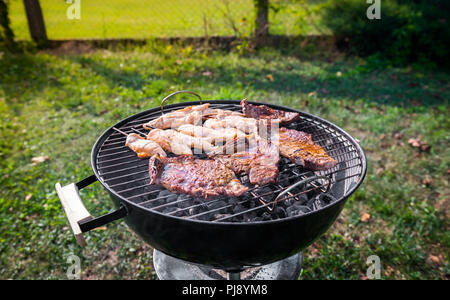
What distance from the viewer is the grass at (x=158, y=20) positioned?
778 cm

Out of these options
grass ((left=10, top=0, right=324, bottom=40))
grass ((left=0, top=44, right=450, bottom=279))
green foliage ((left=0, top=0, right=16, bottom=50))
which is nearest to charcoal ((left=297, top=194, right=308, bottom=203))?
grass ((left=0, top=44, right=450, bottom=279))

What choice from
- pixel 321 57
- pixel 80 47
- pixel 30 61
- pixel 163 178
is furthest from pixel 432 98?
pixel 30 61

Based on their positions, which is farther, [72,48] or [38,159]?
[72,48]

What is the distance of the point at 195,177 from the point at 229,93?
10.5 feet

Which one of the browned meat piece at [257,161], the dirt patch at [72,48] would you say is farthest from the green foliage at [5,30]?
the browned meat piece at [257,161]

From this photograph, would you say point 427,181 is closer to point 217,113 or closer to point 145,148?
point 217,113

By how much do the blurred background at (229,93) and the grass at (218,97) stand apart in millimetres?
20

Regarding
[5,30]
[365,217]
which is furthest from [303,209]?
[5,30]

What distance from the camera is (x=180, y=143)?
7.65 ft

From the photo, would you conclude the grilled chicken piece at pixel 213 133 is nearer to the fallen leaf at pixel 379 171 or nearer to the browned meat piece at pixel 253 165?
the browned meat piece at pixel 253 165

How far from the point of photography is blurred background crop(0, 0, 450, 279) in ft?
10.6

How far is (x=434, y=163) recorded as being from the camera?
4172 mm

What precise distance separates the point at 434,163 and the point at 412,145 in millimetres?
455

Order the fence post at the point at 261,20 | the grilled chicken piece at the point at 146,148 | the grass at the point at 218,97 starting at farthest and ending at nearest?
the fence post at the point at 261,20, the grass at the point at 218,97, the grilled chicken piece at the point at 146,148
